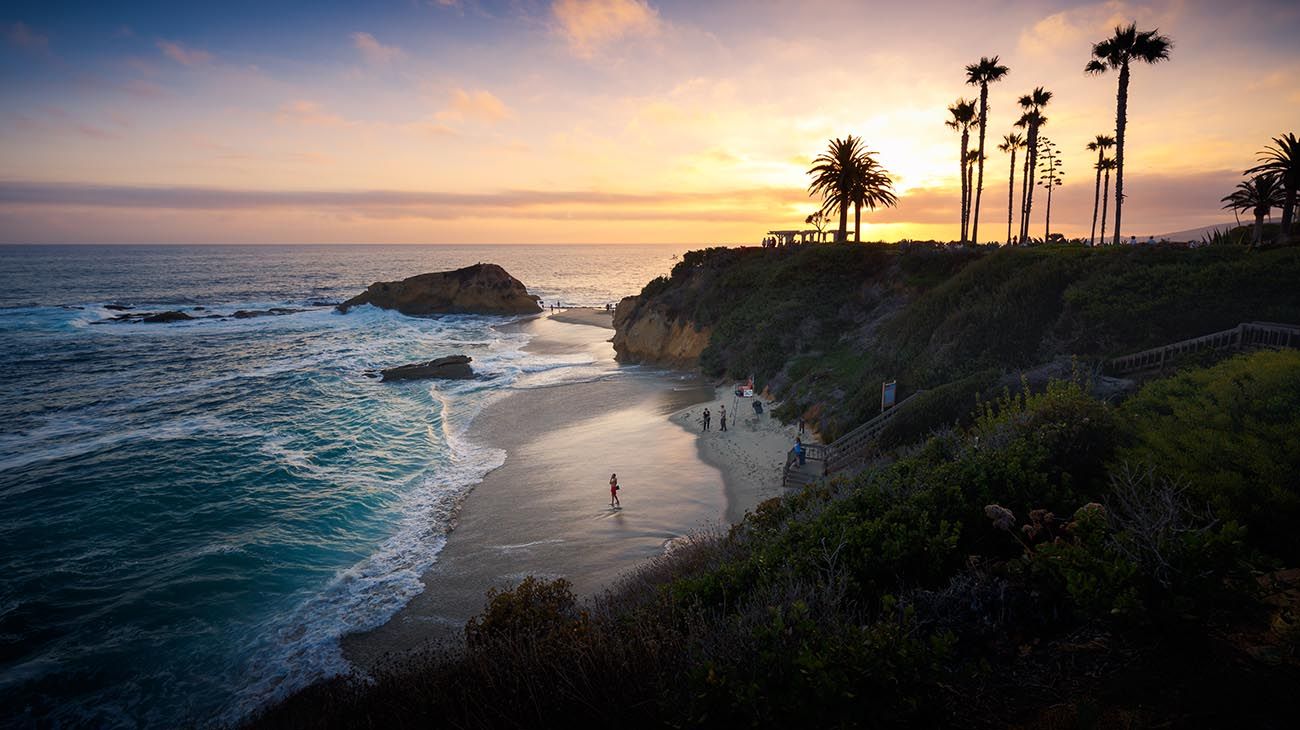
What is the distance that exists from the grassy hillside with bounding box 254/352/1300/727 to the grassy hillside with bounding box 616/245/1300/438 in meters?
12.0

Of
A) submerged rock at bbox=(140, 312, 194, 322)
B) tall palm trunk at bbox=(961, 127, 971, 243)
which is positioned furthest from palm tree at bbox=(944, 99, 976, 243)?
submerged rock at bbox=(140, 312, 194, 322)

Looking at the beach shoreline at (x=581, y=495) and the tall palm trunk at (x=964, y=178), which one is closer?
the beach shoreline at (x=581, y=495)

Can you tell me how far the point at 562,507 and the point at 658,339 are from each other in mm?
29885

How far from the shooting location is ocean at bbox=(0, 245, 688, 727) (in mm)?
12773

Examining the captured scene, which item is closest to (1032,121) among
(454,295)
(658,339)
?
(658,339)

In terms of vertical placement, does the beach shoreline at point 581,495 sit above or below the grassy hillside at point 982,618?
below

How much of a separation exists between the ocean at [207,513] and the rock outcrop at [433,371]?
1.73 meters

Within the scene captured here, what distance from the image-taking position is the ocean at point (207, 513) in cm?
1277

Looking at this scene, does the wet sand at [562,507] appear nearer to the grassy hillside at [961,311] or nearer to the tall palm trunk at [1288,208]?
the grassy hillside at [961,311]

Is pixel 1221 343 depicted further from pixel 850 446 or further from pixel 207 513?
pixel 207 513

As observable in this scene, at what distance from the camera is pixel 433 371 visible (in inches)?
1652

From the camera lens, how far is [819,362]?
1272 inches

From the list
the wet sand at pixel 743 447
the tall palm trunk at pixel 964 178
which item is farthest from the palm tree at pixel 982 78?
the wet sand at pixel 743 447

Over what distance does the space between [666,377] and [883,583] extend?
113ft
